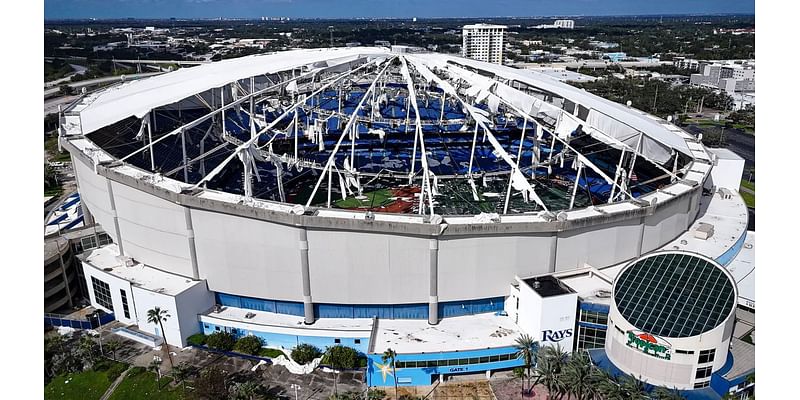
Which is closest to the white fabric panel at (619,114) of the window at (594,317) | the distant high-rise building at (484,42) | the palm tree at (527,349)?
the window at (594,317)

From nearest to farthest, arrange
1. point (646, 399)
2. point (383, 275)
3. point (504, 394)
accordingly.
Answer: point (646, 399)
point (504, 394)
point (383, 275)

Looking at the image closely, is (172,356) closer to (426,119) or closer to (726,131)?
(426,119)

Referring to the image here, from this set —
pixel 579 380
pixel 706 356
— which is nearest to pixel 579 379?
pixel 579 380

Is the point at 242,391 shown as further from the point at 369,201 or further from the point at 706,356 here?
the point at 706,356

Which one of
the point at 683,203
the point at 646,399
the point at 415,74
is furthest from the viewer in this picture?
the point at 415,74

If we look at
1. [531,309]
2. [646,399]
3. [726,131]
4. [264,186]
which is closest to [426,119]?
[264,186]

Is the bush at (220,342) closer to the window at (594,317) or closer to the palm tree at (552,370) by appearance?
the palm tree at (552,370)

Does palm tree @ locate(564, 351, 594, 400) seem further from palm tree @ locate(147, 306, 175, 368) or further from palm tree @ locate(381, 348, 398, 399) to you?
palm tree @ locate(147, 306, 175, 368)
